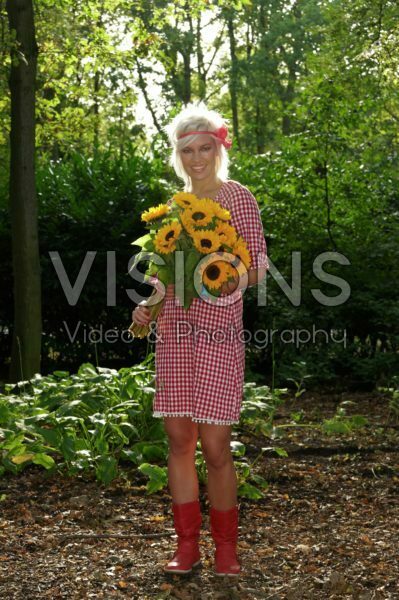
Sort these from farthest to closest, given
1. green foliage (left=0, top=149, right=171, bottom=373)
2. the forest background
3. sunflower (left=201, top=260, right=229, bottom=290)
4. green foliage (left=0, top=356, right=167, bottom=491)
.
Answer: green foliage (left=0, top=149, right=171, bottom=373) → the forest background → green foliage (left=0, top=356, right=167, bottom=491) → sunflower (left=201, top=260, right=229, bottom=290)

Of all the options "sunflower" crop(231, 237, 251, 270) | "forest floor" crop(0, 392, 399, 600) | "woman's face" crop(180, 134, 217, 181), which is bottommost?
"forest floor" crop(0, 392, 399, 600)

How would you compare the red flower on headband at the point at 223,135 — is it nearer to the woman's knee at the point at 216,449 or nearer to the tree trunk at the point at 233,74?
the woman's knee at the point at 216,449

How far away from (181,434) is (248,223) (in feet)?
2.97

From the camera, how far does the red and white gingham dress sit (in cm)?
349

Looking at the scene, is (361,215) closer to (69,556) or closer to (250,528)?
(250,528)

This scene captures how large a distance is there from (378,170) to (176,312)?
591 cm

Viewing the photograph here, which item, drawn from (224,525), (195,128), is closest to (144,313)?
(195,128)

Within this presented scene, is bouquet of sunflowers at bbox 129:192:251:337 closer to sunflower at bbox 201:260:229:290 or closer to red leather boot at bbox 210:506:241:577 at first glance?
sunflower at bbox 201:260:229:290

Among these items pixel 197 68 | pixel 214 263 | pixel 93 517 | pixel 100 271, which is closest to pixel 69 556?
pixel 93 517

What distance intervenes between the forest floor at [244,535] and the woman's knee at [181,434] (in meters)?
0.53

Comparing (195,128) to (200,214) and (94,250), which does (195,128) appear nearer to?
(200,214)

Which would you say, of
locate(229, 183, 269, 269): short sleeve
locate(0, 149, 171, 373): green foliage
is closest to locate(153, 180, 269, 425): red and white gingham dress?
locate(229, 183, 269, 269): short sleeve

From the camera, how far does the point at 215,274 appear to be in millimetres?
3473

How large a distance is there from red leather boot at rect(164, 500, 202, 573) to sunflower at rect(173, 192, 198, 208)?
1.23 meters
